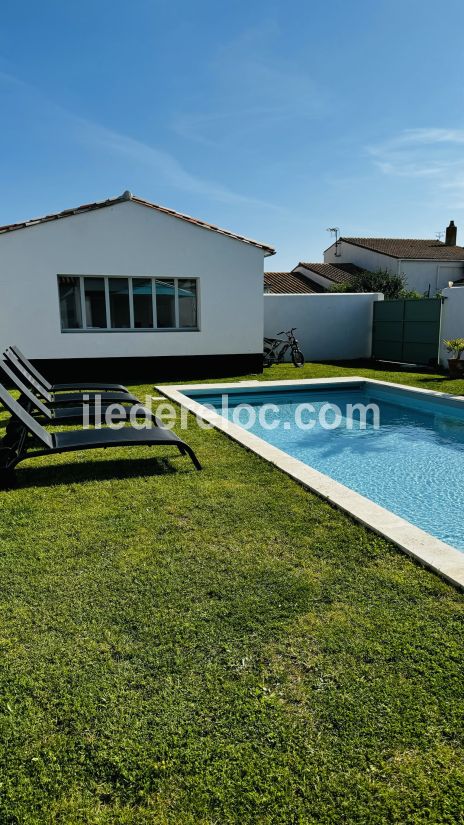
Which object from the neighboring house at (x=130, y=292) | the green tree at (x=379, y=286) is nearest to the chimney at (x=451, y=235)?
the green tree at (x=379, y=286)

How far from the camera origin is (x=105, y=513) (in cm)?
498

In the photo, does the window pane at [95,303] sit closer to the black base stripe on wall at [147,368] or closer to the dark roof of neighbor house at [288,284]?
the black base stripe on wall at [147,368]

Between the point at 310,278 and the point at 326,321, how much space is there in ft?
72.7

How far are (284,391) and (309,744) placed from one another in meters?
12.1

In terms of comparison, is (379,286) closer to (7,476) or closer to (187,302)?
(187,302)

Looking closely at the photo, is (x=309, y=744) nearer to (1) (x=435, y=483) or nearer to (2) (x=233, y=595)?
(2) (x=233, y=595)

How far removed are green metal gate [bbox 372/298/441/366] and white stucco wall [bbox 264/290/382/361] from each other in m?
0.60

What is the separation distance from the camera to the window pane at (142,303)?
1562 centimetres

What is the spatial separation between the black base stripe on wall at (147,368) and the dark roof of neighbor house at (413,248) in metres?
30.3

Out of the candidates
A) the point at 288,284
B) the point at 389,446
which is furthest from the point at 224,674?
the point at 288,284

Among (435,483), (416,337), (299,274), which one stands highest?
(299,274)

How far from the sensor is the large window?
1509 cm

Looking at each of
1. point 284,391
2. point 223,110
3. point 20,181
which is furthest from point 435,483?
point 20,181

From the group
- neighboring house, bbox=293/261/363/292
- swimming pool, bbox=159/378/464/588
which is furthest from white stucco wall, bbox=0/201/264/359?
neighboring house, bbox=293/261/363/292
